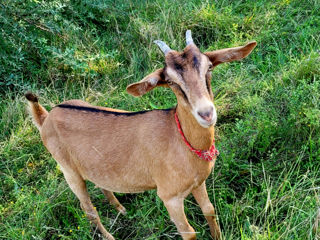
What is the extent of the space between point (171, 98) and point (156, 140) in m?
1.71

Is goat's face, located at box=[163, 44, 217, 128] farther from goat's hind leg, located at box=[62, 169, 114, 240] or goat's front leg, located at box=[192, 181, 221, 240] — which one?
goat's hind leg, located at box=[62, 169, 114, 240]

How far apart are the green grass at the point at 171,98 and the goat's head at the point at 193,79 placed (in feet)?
3.11

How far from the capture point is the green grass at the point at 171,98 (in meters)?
3.34

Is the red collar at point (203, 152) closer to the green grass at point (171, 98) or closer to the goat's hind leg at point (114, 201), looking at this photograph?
the green grass at point (171, 98)

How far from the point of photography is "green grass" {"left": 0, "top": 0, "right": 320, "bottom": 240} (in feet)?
11.0

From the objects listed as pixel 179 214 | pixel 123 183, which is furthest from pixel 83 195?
pixel 179 214

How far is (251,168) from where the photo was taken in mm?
3396

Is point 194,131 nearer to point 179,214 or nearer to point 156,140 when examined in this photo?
point 156,140

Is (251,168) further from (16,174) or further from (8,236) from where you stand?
(16,174)

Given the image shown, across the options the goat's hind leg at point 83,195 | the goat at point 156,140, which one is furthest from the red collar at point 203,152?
the goat's hind leg at point 83,195

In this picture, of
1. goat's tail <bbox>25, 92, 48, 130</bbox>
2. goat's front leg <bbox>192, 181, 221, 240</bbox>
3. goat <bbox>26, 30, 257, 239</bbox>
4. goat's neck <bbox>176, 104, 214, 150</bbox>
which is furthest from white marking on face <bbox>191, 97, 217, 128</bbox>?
goat's tail <bbox>25, 92, 48, 130</bbox>

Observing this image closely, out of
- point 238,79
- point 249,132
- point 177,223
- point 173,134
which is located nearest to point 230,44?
point 238,79

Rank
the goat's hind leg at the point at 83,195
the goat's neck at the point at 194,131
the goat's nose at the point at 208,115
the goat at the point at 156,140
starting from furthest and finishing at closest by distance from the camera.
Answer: the goat's hind leg at the point at 83,195 → the goat's neck at the point at 194,131 → the goat at the point at 156,140 → the goat's nose at the point at 208,115

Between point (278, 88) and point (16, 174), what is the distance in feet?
10.3
